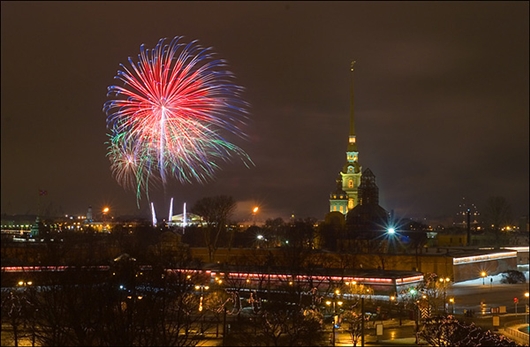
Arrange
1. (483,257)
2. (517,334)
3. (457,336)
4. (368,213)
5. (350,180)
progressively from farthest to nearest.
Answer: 1. (350,180)
2. (368,213)
3. (483,257)
4. (517,334)
5. (457,336)

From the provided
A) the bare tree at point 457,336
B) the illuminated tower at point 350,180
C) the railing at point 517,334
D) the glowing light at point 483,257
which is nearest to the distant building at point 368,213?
the illuminated tower at point 350,180

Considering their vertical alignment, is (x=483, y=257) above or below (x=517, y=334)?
above

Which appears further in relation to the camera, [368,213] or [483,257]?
[368,213]

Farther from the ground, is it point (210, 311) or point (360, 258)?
point (360, 258)

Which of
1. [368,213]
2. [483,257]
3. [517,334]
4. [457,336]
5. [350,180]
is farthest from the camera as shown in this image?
[350,180]

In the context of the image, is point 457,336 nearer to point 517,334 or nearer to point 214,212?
point 517,334

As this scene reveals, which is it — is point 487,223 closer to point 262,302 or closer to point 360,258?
point 360,258

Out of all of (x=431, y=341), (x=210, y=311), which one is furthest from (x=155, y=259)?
(x=431, y=341)

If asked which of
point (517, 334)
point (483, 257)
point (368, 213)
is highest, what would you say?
point (368, 213)

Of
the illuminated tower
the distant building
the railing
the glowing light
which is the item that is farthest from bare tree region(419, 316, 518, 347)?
the illuminated tower

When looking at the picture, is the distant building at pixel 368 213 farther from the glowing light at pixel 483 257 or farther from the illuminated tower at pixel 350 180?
the glowing light at pixel 483 257

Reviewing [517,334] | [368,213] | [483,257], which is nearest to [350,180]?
[368,213]
